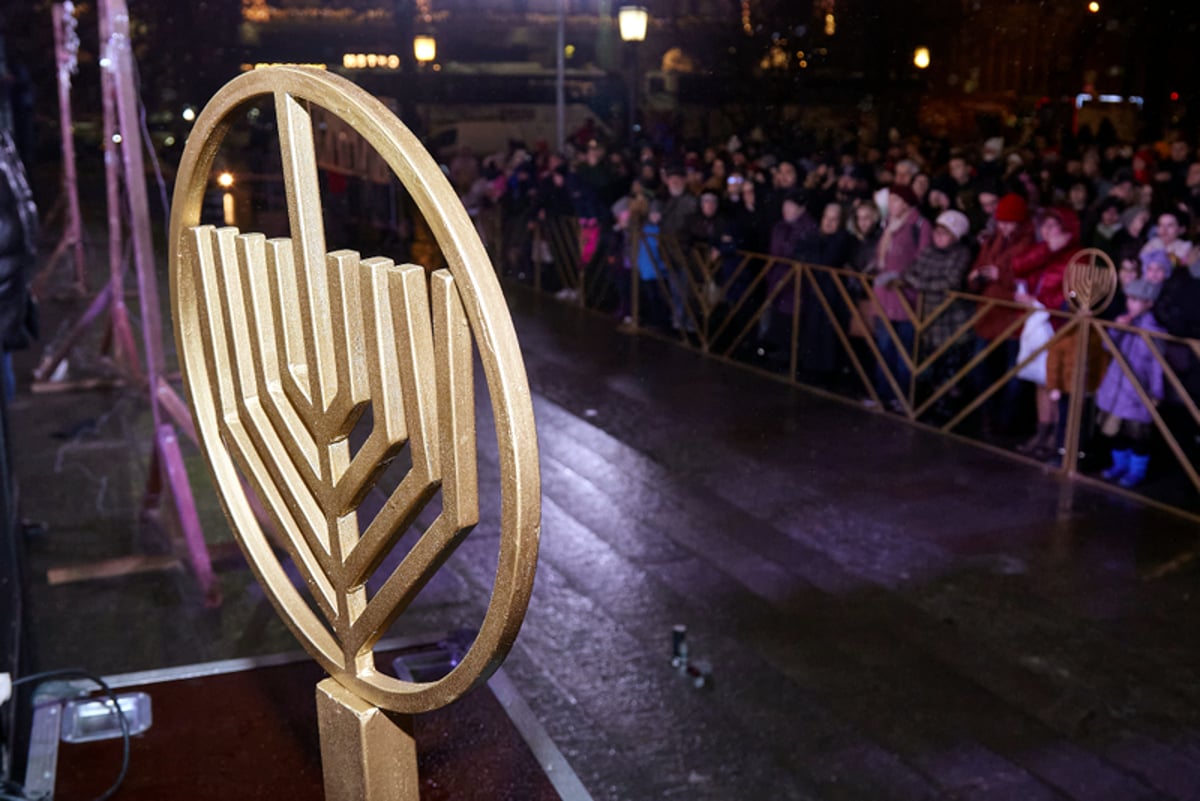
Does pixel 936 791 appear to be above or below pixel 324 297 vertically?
below

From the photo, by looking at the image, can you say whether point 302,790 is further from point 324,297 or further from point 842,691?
point 842,691

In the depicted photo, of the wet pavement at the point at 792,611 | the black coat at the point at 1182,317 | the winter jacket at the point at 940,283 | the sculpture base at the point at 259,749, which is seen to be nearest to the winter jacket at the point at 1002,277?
the winter jacket at the point at 940,283

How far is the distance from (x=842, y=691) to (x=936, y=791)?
535 mm

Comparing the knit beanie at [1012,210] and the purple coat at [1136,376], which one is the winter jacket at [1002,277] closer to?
the knit beanie at [1012,210]

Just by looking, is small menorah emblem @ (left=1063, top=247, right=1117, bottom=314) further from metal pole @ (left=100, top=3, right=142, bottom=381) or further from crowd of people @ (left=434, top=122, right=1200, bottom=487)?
metal pole @ (left=100, top=3, right=142, bottom=381)

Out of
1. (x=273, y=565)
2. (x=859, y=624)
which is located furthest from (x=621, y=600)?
(x=273, y=565)

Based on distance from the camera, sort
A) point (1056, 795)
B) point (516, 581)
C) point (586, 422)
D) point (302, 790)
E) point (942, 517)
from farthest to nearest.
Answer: point (586, 422) < point (942, 517) < point (1056, 795) < point (302, 790) < point (516, 581)

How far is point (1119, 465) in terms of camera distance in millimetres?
5242

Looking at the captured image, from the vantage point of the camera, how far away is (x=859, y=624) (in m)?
3.88

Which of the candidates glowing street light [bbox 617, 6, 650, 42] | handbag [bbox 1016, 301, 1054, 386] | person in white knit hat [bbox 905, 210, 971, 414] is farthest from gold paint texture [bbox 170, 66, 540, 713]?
glowing street light [bbox 617, 6, 650, 42]

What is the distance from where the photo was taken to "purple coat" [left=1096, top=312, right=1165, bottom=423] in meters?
5.04

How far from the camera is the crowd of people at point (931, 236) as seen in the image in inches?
203

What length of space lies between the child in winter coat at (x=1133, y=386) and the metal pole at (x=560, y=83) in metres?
5.77

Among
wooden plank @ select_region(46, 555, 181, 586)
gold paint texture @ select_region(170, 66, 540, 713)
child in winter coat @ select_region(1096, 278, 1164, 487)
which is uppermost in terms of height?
gold paint texture @ select_region(170, 66, 540, 713)
